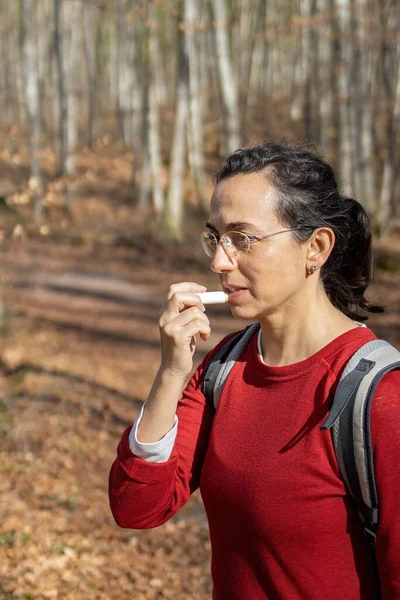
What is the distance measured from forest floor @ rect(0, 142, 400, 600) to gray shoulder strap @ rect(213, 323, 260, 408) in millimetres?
2570

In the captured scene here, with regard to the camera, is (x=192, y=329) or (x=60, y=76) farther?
(x=60, y=76)

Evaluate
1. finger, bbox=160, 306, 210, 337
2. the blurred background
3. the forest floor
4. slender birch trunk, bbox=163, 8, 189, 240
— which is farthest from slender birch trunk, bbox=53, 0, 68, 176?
finger, bbox=160, 306, 210, 337

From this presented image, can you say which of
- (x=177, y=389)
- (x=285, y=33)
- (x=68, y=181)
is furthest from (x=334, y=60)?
(x=177, y=389)

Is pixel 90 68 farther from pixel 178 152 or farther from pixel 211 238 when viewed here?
pixel 211 238

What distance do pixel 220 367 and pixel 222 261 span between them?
0.37 meters

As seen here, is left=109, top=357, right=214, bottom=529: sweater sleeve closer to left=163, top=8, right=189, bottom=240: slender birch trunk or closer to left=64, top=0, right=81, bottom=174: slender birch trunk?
left=163, top=8, right=189, bottom=240: slender birch trunk

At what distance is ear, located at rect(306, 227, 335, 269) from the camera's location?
2012 mm

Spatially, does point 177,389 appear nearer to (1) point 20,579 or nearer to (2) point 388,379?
(2) point 388,379

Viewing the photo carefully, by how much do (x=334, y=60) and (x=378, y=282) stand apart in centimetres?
446

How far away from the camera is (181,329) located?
6.31 feet

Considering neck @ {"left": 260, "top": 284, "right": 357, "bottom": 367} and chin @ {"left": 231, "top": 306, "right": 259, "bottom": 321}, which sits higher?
chin @ {"left": 231, "top": 306, "right": 259, "bottom": 321}

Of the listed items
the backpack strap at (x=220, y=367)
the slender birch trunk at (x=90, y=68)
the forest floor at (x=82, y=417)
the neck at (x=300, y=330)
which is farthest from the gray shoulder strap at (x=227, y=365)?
the slender birch trunk at (x=90, y=68)

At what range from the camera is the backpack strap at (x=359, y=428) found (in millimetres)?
1667

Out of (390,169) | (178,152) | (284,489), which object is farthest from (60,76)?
(284,489)
